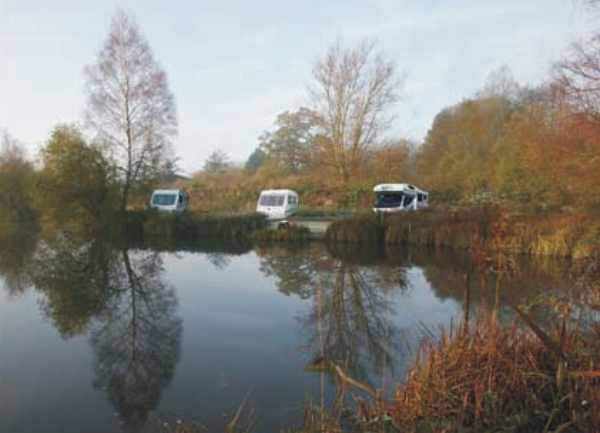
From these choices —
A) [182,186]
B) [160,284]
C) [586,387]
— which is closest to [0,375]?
[160,284]

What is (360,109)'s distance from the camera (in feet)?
80.9

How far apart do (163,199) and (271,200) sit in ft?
18.2

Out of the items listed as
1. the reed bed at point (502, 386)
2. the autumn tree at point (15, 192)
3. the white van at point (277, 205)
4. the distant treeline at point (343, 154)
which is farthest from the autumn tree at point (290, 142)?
the reed bed at point (502, 386)

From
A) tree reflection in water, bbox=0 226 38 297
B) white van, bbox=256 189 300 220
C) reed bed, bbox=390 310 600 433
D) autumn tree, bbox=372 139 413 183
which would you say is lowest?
tree reflection in water, bbox=0 226 38 297

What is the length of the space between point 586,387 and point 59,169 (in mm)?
18548

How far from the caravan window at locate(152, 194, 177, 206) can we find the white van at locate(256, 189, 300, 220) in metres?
4.48

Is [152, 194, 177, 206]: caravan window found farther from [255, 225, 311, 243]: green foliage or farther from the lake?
the lake

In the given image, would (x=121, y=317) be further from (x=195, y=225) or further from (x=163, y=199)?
(x=163, y=199)

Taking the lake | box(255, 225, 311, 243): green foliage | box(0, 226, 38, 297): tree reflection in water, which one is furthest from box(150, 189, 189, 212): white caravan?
the lake

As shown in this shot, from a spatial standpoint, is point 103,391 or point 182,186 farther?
point 182,186

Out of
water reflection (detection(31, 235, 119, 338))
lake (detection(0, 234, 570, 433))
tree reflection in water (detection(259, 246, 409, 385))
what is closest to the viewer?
lake (detection(0, 234, 570, 433))

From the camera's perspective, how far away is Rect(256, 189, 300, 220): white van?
18.8 m

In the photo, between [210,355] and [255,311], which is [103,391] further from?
[255,311]

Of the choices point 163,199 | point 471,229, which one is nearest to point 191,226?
point 163,199
